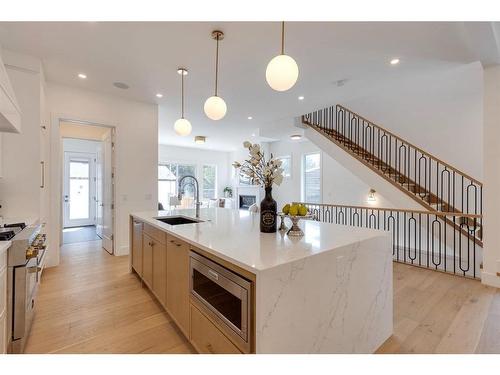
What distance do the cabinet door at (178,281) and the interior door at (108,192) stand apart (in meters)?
2.74

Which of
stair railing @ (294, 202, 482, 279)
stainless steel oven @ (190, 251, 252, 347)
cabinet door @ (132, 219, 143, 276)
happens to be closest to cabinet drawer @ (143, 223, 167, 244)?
cabinet door @ (132, 219, 143, 276)

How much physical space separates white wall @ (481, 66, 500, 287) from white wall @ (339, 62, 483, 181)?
1.42 meters

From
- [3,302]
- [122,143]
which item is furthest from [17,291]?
[122,143]

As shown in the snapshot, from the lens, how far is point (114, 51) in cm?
272

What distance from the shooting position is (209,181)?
408 inches

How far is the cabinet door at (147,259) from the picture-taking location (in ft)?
8.12

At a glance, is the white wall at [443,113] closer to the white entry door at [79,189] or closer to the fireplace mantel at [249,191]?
the fireplace mantel at [249,191]

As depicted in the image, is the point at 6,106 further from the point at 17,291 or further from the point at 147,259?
the point at 147,259

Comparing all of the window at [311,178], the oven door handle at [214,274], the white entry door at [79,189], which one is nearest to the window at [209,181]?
the white entry door at [79,189]

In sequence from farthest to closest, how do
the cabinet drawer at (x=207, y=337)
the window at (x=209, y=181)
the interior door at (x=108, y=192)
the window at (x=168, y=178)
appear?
the window at (x=209, y=181), the window at (x=168, y=178), the interior door at (x=108, y=192), the cabinet drawer at (x=207, y=337)

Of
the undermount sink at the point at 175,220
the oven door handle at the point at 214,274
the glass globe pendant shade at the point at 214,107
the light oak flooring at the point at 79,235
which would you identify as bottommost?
the light oak flooring at the point at 79,235
